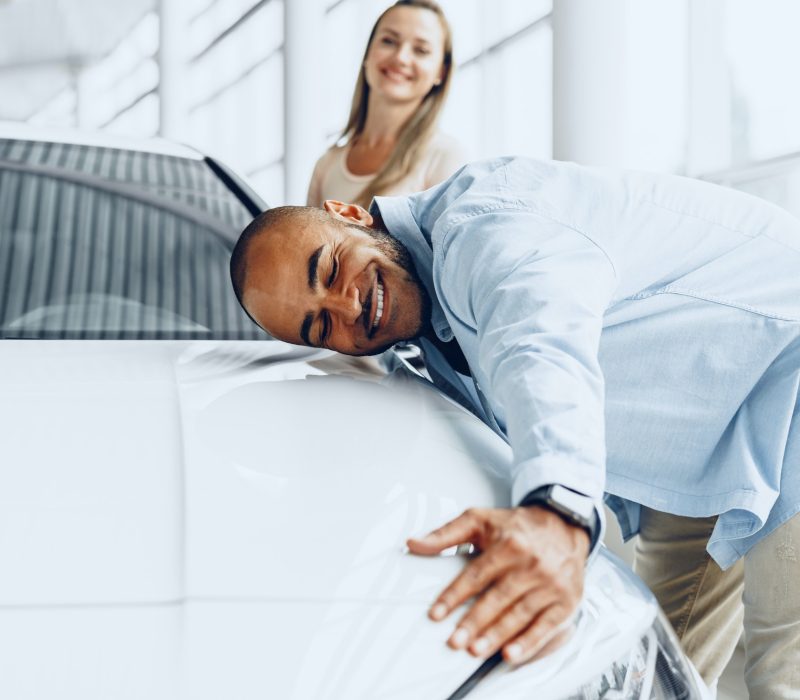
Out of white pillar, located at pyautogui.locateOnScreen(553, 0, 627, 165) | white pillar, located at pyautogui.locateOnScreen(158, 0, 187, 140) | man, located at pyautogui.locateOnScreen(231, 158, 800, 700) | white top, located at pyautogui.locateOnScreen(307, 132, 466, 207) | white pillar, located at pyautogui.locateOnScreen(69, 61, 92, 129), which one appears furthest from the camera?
white pillar, located at pyautogui.locateOnScreen(69, 61, 92, 129)

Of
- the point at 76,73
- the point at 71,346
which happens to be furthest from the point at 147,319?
the point at 76,73

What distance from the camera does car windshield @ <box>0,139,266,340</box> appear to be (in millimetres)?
1692

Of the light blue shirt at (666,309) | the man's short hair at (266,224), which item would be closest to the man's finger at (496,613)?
the light blue shirt at (666,309)

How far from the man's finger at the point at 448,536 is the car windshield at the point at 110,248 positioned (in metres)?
0.88

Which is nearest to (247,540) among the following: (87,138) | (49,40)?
(87,138)

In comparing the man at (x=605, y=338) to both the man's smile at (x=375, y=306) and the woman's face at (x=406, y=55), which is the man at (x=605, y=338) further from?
the woman's face at (x=406, y=55)

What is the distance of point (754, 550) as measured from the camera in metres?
1.27

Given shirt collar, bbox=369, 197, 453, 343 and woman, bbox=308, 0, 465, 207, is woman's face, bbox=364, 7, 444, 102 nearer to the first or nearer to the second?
woman, bbox=308, 0, 465, 207

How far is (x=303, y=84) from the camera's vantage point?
8.62 m

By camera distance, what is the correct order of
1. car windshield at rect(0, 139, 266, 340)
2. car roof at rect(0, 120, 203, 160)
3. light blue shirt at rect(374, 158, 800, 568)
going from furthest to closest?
car roof at rect(0, 120, 203, 160) → car windshield at rect(0, 139, 266, 340) → light blue shirt at rect(374, 158, 800, 568)

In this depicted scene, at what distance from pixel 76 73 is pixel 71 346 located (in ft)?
61.5

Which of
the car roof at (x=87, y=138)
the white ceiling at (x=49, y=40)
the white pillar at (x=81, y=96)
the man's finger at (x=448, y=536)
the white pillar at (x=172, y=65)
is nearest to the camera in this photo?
the man's finger at (x=448, y=536)

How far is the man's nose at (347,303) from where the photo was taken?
140 centimetres

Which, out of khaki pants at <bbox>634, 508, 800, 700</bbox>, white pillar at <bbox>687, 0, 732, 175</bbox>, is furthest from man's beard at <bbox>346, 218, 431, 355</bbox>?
white pillar at <bbox>687, 0, 732, 175</bbox>
